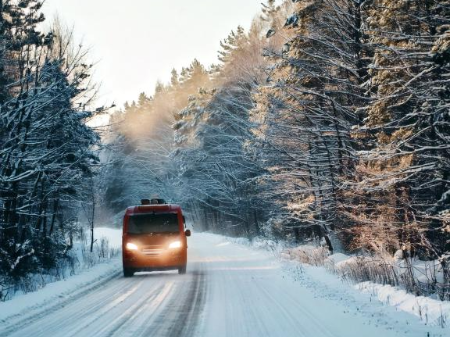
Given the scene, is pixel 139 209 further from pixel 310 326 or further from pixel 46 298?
pixel 310 326

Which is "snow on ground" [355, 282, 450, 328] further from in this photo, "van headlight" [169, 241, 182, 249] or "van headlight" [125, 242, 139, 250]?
"van headlight" [125, 242, 139, 250]

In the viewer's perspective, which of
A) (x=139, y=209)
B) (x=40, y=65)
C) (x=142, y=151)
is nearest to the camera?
(x=40, y=65)

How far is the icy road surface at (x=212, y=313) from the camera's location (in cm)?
712

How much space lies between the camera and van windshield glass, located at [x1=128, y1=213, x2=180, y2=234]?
53.3 ft

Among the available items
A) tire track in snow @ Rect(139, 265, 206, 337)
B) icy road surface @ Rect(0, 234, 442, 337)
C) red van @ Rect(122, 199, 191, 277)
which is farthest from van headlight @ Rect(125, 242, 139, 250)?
tire track in snow @ Rect(139, 265, 206, 337)

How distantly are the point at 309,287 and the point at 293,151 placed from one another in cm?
916

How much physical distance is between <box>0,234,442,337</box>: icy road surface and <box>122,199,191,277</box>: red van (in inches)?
80.6

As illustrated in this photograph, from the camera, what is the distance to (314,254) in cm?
1686

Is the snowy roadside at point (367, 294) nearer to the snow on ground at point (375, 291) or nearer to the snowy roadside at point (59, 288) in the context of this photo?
the snow on ground at point (375, 291)

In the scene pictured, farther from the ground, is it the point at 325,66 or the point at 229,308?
the point at 325,66

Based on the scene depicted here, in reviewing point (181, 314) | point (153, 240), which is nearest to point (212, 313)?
point (181, 314)

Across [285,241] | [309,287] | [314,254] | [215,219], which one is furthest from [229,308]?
[215,219]

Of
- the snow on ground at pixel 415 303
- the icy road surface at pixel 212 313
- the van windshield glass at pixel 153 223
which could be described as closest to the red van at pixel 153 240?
the van windshield glass at pixel 153 223

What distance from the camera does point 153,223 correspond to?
54.1ft
